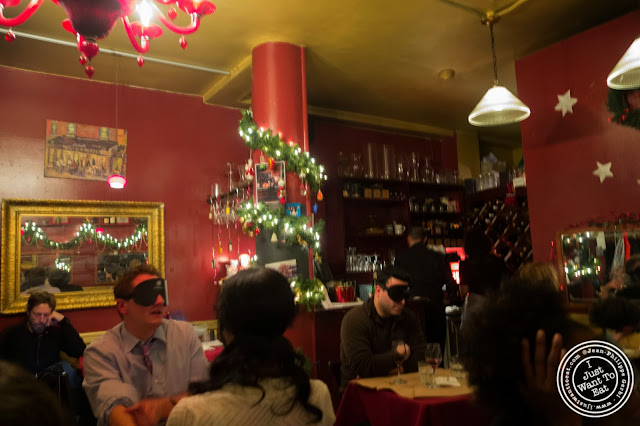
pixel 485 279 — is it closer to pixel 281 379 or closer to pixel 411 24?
pixel 411 24

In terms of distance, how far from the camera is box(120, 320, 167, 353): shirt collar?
87.8 inches

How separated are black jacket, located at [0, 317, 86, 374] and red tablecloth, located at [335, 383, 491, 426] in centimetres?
262

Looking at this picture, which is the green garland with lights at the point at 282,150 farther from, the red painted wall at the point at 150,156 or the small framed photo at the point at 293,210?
the red painted wall at the point at 150,156

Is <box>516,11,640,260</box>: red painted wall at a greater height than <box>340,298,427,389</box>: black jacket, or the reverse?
<box>516,11,640,260</box>: red painted wall

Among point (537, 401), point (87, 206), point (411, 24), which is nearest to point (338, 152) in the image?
point (411, 24)

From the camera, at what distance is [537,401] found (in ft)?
3.38

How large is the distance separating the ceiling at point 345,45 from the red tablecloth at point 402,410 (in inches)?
111

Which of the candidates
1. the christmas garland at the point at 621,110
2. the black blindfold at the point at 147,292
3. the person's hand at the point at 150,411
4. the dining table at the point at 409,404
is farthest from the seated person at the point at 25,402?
the christmas garland at the point at 621,110

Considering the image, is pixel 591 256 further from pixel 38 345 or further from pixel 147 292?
pixel 38 345

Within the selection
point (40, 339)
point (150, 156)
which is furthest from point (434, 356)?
point (150, 156)

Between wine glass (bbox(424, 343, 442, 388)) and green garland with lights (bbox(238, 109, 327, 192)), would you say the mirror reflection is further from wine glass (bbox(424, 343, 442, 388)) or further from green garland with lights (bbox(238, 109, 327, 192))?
wine glass (bbox(424, 343, 442, 388))

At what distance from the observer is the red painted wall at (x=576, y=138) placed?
3779 mm

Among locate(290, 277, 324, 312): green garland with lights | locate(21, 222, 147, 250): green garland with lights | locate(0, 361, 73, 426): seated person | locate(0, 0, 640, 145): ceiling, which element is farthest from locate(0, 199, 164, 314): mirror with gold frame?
locate(0, 361, 73, 426): seated person

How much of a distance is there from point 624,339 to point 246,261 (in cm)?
379
